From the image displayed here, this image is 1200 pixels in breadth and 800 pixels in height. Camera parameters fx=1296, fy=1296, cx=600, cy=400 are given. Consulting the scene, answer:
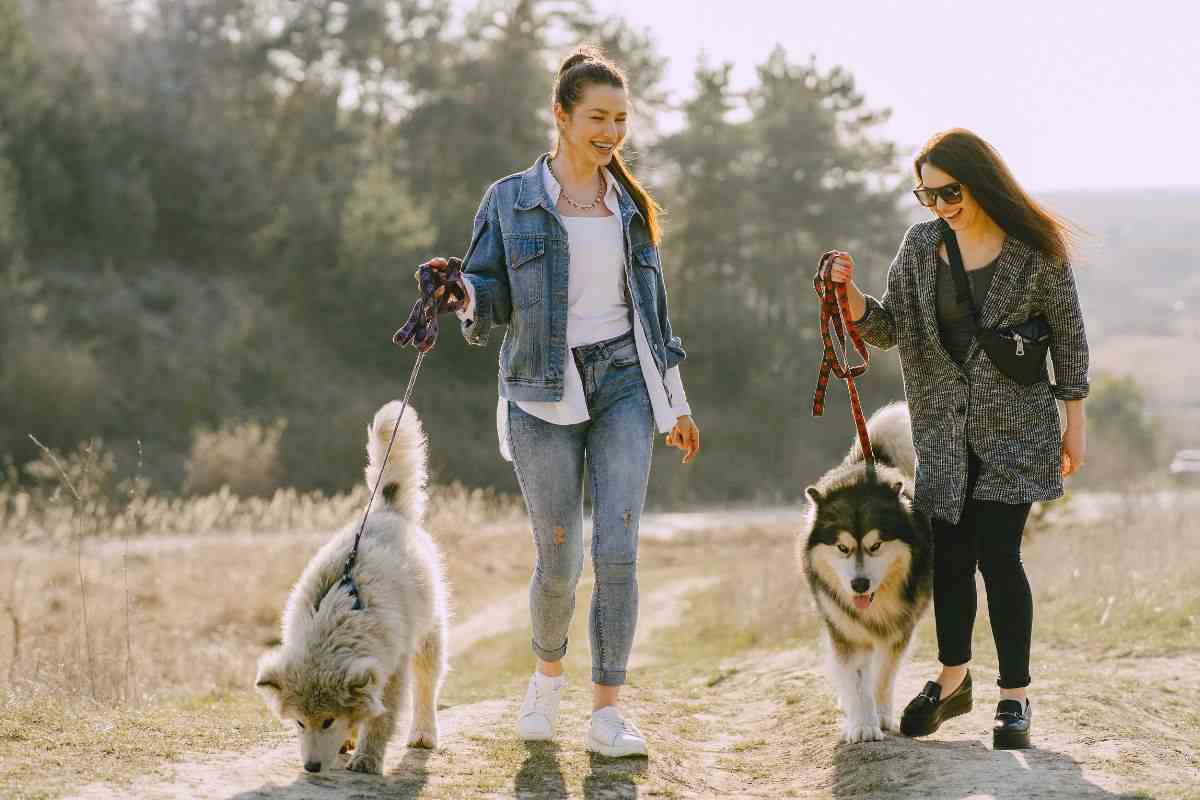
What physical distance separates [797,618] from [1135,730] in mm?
4449

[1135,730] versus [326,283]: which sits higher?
[326,283]

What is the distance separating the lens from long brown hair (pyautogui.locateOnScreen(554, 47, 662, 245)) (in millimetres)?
4531

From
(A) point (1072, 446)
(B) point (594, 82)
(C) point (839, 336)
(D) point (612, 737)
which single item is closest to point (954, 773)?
(D) point (612, 737)

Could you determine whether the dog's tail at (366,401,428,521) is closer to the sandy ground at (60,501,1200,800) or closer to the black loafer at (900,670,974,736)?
the sandy ground at (60,501,1200,800)

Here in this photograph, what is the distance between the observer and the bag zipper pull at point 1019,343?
15.0ft

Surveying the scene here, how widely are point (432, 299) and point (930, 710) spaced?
2401 mm

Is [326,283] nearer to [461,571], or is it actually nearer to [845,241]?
[845,241]

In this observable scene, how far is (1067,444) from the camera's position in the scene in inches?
186

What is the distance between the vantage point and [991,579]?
4.70 m

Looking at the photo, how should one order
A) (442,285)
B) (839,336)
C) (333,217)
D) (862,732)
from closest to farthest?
1. (442,285)
2. (862,732)
3. (839,336)
4. (333,217)

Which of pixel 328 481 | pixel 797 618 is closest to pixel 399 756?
pixel 797 618

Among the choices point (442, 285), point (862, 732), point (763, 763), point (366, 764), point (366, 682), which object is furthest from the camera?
point (763, 763)

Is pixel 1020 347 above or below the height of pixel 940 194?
below

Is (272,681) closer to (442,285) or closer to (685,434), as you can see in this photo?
(442,285)
